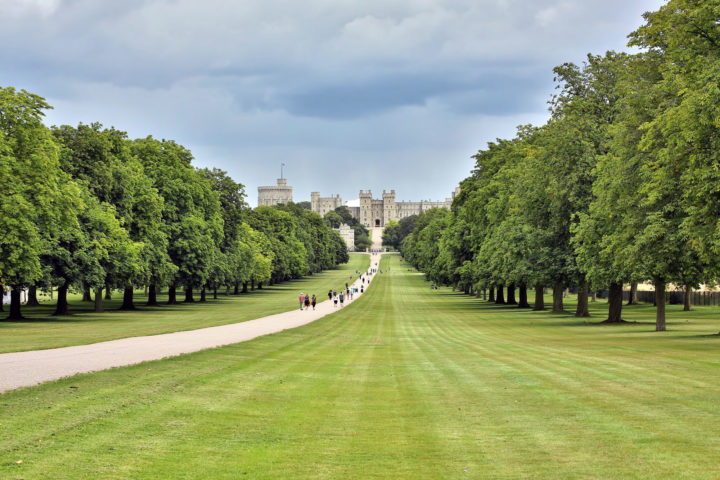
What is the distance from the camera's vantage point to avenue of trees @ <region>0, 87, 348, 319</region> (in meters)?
38.2

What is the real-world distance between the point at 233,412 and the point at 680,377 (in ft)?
32.7

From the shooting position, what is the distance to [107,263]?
157 ft

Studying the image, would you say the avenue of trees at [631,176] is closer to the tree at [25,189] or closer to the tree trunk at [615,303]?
the tree trunk at [615,303]

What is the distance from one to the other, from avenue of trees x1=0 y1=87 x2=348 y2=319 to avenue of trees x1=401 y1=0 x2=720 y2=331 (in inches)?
1038

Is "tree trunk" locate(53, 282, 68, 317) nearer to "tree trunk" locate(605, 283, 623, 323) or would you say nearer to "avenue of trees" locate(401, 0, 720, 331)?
"avenue of trees" locate(401, 0, 720, 331)

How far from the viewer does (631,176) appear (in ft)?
98.6

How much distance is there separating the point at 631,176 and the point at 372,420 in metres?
22.4

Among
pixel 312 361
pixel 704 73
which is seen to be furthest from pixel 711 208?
pixel 312 361

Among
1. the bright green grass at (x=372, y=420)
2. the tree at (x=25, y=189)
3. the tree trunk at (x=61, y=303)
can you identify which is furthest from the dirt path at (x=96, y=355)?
the tree trunk at (x=61, y=303)

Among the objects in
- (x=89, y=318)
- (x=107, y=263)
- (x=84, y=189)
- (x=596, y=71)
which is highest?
(x=596, y=71)

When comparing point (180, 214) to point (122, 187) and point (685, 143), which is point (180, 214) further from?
point (685, 143)

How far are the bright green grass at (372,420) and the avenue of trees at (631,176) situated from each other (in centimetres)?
717

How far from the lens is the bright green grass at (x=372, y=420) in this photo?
330 inches

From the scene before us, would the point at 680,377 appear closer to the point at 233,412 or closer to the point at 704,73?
the point at 233,412
